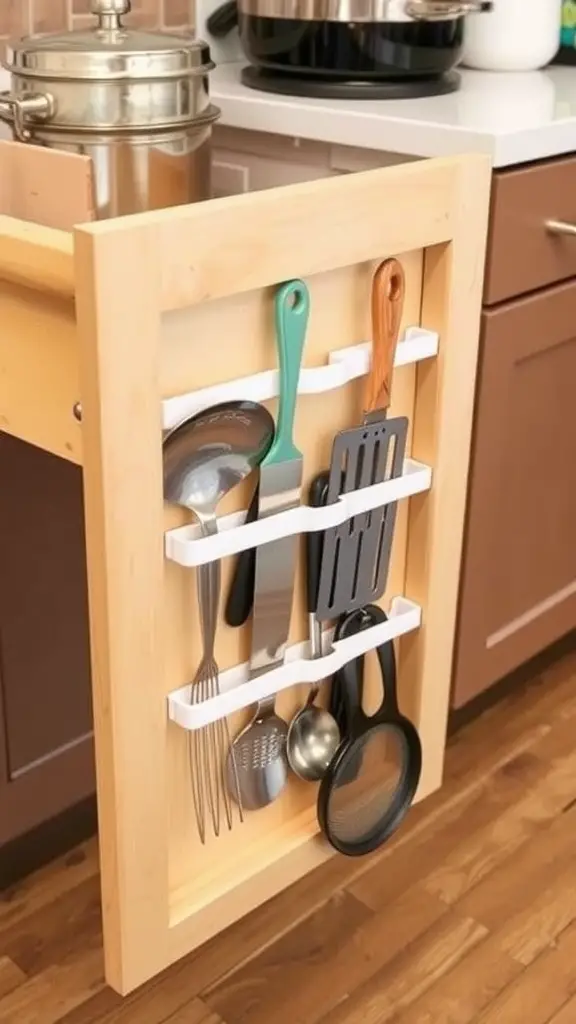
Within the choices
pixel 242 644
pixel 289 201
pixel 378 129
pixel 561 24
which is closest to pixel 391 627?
pixel 242 644

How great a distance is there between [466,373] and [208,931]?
0.55 m

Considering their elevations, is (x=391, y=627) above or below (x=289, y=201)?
below

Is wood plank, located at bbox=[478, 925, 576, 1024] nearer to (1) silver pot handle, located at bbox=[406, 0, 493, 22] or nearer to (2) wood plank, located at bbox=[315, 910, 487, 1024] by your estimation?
(2) wood plank, located at bbox=[315, 910, 487, 1024]

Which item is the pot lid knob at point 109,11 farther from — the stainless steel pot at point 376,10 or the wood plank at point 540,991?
the wood plank at point 540,991

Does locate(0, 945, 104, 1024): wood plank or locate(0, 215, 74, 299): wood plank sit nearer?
locate(0, 215, 74, 299): wood plank

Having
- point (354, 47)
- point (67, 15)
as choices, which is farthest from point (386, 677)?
point (67, 15)

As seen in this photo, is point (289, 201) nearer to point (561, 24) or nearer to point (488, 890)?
point (488, 890)

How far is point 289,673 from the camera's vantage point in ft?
3.28

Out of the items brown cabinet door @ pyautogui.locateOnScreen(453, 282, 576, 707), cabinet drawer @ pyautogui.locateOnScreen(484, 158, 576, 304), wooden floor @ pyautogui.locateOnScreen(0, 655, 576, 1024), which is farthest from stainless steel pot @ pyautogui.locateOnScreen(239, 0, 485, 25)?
wooden floor @ pyautogui.locateOnScreen(0, 655, 576, 1024)

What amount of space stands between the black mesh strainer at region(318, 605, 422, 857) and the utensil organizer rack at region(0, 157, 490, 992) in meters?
0.03

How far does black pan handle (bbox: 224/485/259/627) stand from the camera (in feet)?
3.08

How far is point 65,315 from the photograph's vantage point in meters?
0.84

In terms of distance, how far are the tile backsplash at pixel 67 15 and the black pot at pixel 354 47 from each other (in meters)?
0.16

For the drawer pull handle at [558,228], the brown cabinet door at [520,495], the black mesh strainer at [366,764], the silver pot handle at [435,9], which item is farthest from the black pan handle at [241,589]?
the silver pot handle at [435,9]
